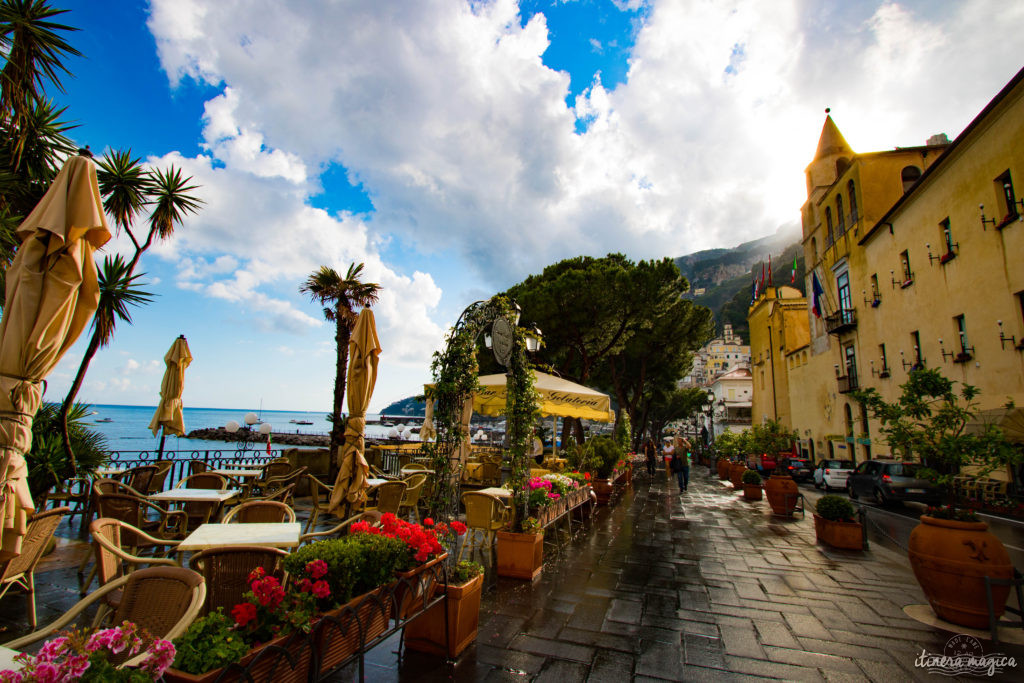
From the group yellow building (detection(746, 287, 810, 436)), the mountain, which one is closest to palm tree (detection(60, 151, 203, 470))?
yellow building (detection(746, 287, 810, 436))

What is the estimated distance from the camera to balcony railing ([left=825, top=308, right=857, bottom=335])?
816 inches

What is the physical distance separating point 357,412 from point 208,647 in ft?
11.1

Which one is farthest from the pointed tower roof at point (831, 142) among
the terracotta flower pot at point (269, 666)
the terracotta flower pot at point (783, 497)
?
the terracotta flower pot at point (269, 666)

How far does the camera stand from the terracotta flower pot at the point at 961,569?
12.1 ft

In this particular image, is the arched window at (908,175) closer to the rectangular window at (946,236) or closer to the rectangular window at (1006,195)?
the rectangular window at (946,236)

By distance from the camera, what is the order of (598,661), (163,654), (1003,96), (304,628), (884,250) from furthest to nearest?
(884,250) < (1003,96) < (598,661) < (304,628) < (163,654)

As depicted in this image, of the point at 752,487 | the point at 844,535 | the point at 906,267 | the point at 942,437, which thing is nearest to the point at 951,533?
the point at 942,437

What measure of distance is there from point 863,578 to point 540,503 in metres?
3.72

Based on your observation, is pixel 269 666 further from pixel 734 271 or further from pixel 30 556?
pixel 734 271

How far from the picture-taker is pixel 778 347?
3197 cm

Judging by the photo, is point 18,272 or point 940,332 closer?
point 18,272

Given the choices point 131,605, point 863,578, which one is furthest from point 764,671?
point 131,605

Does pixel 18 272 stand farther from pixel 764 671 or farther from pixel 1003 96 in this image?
pixel 1003 96

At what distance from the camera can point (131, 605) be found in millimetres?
2037
